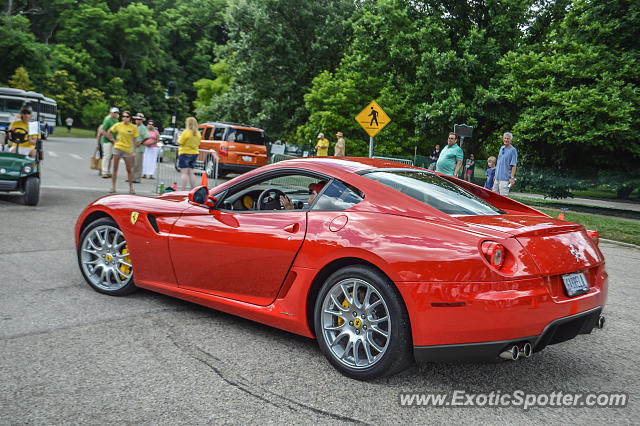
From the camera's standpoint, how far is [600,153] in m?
23.2

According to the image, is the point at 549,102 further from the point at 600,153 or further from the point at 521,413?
the point at 521,413

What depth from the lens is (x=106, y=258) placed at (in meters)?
5.04

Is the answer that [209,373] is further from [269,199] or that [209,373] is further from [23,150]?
[23,150]

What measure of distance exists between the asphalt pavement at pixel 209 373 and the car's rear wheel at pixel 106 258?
0.42 feet

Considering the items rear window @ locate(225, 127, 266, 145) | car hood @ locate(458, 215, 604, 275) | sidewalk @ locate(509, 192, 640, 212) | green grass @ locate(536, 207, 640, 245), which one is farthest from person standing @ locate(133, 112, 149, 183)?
sidewalk @ locate(509, 192, 640, 212)

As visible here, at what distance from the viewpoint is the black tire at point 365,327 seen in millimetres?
3236

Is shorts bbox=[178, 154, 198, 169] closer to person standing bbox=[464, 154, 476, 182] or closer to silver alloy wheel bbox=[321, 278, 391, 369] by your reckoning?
silver alloy wheel bbox=[321, 278, 391, 369]

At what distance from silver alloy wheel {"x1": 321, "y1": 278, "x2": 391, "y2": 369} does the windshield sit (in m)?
0.71

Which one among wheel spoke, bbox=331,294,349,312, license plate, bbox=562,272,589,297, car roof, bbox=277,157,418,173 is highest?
car roof, bbox=277,157,418,173

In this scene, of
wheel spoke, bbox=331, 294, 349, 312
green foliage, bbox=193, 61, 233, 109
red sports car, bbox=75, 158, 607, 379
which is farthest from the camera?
green foliage, bbox=193, 61, 233, 109

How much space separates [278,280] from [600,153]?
22.9 meters

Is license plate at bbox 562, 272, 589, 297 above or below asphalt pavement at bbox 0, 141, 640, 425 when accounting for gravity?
above

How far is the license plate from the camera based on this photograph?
10.6 feet

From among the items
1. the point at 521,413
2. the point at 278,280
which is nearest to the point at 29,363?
the point at 278,280
